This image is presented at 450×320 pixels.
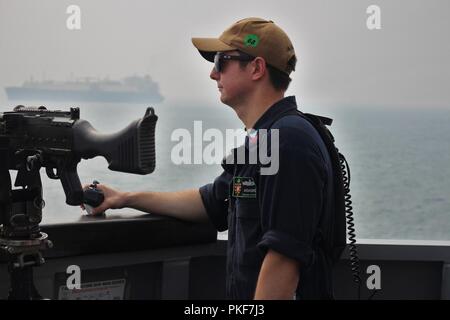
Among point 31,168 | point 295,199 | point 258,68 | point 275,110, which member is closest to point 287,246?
point 295,199

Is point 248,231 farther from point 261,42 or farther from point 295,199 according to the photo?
point 261,42

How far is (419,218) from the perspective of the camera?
20.6 meters

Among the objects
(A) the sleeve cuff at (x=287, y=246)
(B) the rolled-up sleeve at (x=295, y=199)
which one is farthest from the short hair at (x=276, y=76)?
(A) the sleeve cuff at (x=287, y=246)

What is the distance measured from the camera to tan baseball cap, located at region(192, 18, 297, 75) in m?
1.65

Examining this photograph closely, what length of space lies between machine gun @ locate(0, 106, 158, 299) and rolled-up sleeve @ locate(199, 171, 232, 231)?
0.46 metres

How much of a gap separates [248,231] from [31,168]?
49cm

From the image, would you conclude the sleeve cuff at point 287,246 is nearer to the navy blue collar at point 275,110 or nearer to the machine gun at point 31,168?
the navy blue collar at point 275,110

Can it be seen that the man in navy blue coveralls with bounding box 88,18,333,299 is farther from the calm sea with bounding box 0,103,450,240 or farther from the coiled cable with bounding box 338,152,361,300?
the calm sea with bounding box 0,103,450,240

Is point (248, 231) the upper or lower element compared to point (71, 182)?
lower

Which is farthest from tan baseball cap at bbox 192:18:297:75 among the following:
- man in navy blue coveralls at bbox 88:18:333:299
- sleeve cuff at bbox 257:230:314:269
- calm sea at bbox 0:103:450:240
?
calm sea at bbox 0:103:450:240

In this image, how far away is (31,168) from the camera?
4.75ft
